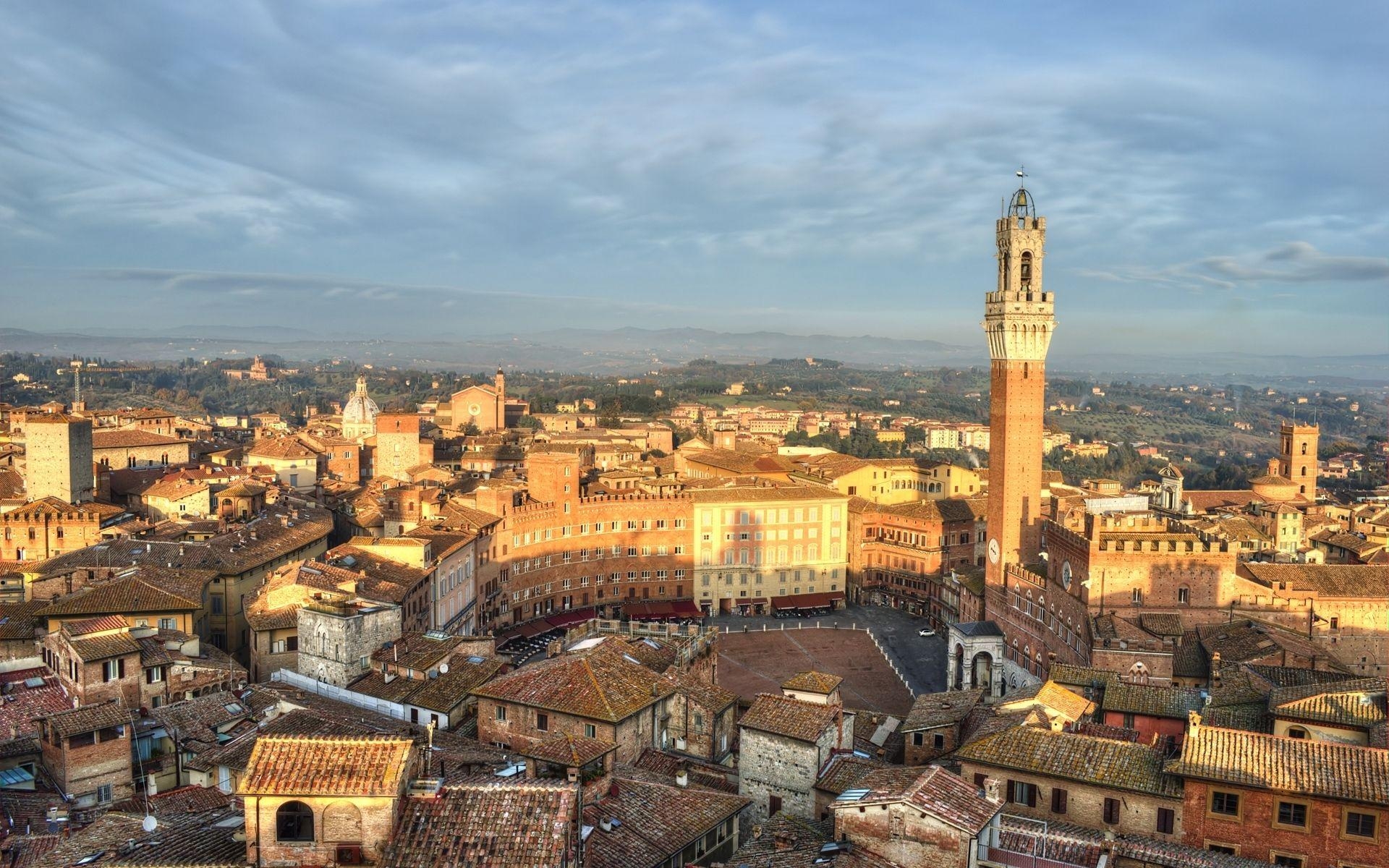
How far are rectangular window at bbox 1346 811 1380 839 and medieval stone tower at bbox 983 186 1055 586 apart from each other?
115 ft

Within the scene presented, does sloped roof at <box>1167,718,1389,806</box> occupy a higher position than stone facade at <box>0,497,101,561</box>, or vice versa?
sloped roof at <box>1167,718,1389,806</box>

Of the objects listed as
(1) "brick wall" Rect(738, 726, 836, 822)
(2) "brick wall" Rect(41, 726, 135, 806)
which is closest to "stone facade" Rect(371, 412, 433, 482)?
(2) "brick wall" Rect(41, 726, 135, 806)

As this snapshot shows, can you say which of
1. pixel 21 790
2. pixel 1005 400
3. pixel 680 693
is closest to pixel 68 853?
pixel 21 790

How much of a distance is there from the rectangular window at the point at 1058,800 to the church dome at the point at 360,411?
104 metres

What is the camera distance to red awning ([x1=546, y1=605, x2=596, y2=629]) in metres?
58.2

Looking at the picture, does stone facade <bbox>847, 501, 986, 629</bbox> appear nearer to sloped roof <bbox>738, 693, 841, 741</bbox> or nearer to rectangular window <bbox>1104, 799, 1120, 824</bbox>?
sloped roof <bbox>738, 693, 841, 741</bbox>

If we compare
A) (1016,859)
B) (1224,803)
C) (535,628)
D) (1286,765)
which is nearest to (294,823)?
(1016,859)

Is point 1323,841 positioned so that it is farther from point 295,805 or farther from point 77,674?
point 77,674

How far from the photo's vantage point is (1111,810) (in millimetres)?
19938

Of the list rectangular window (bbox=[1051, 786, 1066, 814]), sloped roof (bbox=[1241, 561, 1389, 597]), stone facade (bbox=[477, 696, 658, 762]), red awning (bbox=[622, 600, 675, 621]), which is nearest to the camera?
rectangular window (bbox=[1051, 786, 1066, 814])

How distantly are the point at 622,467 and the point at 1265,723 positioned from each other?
64221 millimetres

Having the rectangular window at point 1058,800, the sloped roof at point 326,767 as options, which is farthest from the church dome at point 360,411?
the sloped roof at point 326,767

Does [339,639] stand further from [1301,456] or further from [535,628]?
[1301,456]

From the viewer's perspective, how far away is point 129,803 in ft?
68.2
